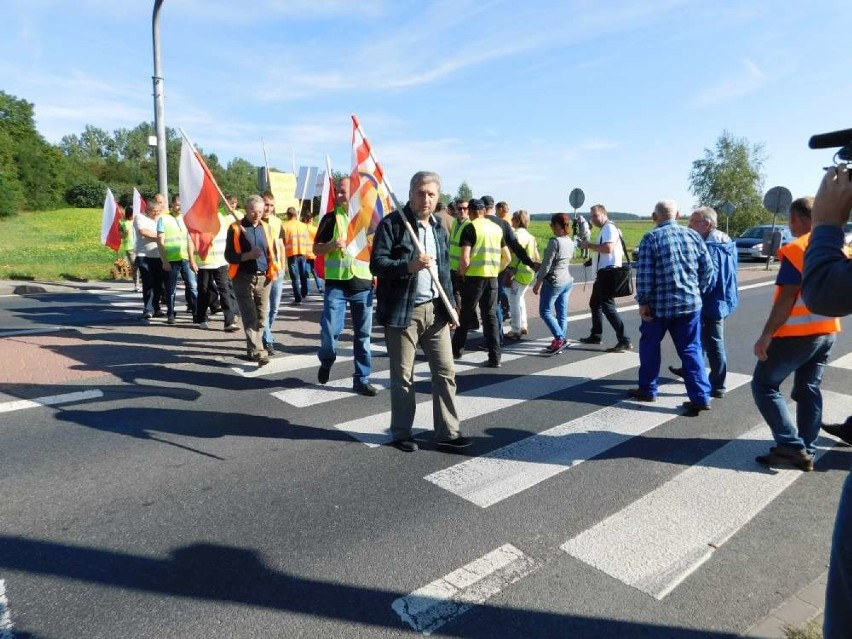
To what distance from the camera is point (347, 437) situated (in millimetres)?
4535

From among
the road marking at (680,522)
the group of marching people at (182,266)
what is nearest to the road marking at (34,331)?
the group of marching people at (182,266)

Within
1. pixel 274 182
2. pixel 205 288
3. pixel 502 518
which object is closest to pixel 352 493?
pixel 502 518

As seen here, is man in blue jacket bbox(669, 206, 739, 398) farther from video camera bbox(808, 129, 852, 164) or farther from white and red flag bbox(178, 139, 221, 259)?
white and red flag bbox(178, 139, 221, 259)

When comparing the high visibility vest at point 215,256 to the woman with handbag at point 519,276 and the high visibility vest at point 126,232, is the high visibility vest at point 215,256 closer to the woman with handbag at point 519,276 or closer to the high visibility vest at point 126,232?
the high visibility vest at point 126,232

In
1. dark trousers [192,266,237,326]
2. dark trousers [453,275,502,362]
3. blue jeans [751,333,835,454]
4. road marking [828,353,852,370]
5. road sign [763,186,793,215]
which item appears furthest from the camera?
road sign [763,186,793,215]

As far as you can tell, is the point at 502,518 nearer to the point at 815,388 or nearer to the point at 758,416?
the point at 815,388

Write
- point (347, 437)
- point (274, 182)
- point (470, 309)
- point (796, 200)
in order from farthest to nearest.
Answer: point (274, 182) → point (470, 309) → point (347, 437) → point (796, 200)

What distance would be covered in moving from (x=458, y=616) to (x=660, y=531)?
1341 millimetres

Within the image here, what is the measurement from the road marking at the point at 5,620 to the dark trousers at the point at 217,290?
251 inches

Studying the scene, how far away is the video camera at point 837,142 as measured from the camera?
1.67 meters

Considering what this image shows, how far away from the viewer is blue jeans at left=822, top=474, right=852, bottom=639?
1593 millimetres

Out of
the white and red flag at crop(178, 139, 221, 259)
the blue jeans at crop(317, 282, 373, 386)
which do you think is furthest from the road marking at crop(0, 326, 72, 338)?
the blue jeans at crop(317, 282, 373, 386)

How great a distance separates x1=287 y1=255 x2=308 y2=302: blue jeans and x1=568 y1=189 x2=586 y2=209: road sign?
33.3 ft

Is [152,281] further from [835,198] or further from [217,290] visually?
[835,198]
